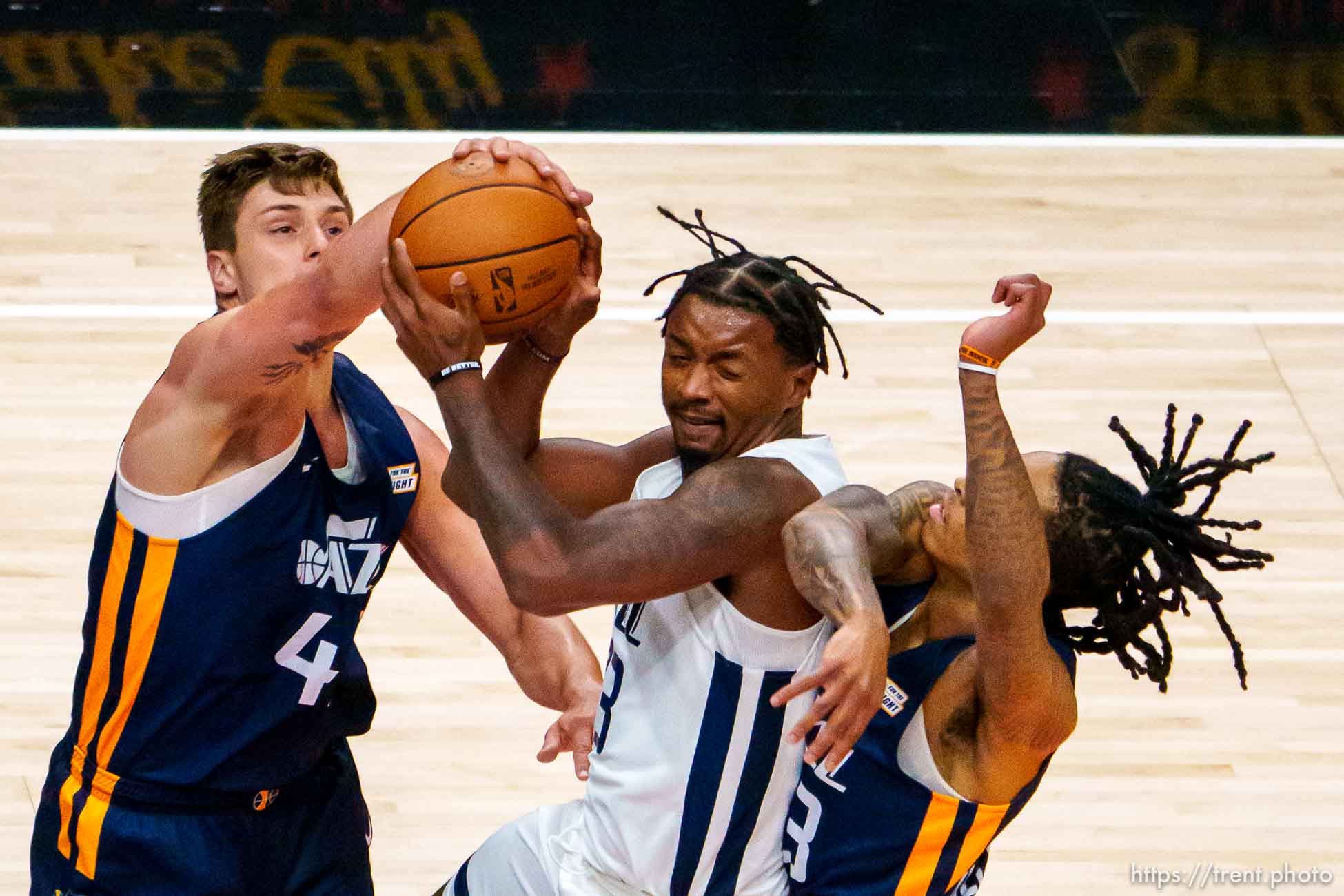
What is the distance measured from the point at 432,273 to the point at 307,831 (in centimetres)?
125

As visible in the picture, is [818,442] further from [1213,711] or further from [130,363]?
[130,363]

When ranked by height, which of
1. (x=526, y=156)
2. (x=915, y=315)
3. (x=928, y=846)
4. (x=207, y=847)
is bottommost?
(x=915, y=315)

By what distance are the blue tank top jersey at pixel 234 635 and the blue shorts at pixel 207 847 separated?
0.05 m

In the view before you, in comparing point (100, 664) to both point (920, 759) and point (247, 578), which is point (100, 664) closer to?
point (247, 578)

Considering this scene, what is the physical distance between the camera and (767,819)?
3043 millimetres

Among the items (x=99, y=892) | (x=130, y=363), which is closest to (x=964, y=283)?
(x=130, y=363)

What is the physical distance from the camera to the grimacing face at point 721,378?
9.84 ft

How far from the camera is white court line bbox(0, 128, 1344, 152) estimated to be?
26.6 feet

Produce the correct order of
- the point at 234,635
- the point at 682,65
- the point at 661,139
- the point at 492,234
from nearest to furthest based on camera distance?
the point at 492,234
the point at 234,635
the point at 661,139
the point at 682,65

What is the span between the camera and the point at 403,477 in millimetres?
3441

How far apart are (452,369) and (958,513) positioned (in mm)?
830

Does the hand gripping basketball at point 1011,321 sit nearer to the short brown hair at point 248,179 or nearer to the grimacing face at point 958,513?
the grimacing face at point 958,513

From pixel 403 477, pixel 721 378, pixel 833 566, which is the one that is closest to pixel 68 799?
pixel 403 477

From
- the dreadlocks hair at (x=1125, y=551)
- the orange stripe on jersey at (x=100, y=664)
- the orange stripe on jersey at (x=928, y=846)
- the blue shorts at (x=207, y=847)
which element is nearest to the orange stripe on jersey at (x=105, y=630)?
the orange stripe on jersey at (x=100, y=664)
